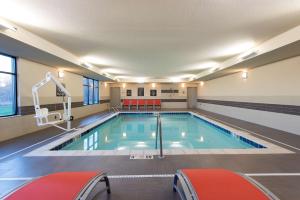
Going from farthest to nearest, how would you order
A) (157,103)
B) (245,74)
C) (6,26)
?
(157,103) < (245,74) < (6,26)

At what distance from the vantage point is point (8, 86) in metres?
5.23

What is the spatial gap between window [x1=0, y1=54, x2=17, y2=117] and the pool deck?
1.56 m

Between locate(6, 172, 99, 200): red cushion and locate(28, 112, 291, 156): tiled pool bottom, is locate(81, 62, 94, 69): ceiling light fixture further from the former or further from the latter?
locate(6, 172, 99, 200): red cushion

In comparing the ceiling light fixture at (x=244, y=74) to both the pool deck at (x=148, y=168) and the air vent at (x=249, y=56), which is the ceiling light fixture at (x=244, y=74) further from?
the pool deck at (x=148, y=168)

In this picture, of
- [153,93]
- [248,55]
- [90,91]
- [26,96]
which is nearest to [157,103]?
[153,93]

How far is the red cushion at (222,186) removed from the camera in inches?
67.7

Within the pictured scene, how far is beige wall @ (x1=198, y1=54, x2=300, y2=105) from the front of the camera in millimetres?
5453

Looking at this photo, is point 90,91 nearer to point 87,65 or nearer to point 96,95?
point 96,95

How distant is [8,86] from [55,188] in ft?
15.5

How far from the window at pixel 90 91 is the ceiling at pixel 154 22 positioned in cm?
550

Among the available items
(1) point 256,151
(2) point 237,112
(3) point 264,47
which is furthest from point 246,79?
(1) point 256,151

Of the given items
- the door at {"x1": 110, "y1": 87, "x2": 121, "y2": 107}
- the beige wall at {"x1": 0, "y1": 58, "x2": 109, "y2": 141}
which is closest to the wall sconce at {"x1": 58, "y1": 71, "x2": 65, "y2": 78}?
the beige wall at {"x1": 0, "y1": 58, "x2": 109, "y2": 141}

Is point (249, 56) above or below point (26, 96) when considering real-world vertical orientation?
above

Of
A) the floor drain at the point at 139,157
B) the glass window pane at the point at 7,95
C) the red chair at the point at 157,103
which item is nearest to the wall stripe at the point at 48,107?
the glass window pane at the point at 7,95
